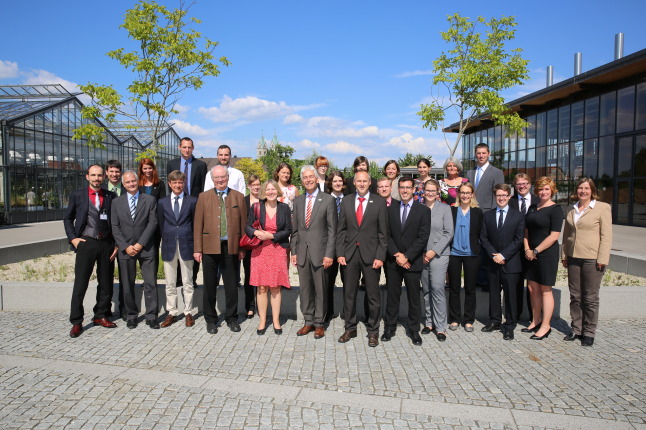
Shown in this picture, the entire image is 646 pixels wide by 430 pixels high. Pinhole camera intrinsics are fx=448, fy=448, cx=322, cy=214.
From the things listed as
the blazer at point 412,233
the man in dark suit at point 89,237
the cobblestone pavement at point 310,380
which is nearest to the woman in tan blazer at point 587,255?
the cobblestone pavement at point 310,380

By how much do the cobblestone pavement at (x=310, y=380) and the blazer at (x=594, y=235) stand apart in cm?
109

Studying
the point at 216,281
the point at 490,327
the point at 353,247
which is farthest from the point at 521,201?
the point at 216,281

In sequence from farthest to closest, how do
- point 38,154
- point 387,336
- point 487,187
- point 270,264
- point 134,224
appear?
point 38,154 < point 487,187 < point 134,224 < point 270,264 < point 387,336

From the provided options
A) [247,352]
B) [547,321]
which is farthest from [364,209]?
[547,321]

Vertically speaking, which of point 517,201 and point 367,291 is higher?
point 517,201

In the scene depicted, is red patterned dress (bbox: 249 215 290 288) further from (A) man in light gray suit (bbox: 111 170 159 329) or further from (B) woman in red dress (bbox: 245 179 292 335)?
(A) man in light gray suit (bbox: 111 170 159 329)

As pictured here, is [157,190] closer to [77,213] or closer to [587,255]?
[77,213]

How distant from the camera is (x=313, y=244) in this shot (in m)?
5.56

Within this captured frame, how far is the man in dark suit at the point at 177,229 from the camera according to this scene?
5914 mm

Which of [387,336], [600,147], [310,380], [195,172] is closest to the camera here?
[310,380]

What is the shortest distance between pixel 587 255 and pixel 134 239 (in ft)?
18.4

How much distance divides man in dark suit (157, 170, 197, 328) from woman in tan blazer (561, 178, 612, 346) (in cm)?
481

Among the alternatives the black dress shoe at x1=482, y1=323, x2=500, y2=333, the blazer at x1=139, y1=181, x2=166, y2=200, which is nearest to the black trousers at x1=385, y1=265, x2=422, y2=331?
the black dress shoe at x1=482, y1=323, x2=500, y2=333

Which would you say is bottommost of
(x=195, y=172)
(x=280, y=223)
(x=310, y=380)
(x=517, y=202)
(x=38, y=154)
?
(x=310, y=380)
